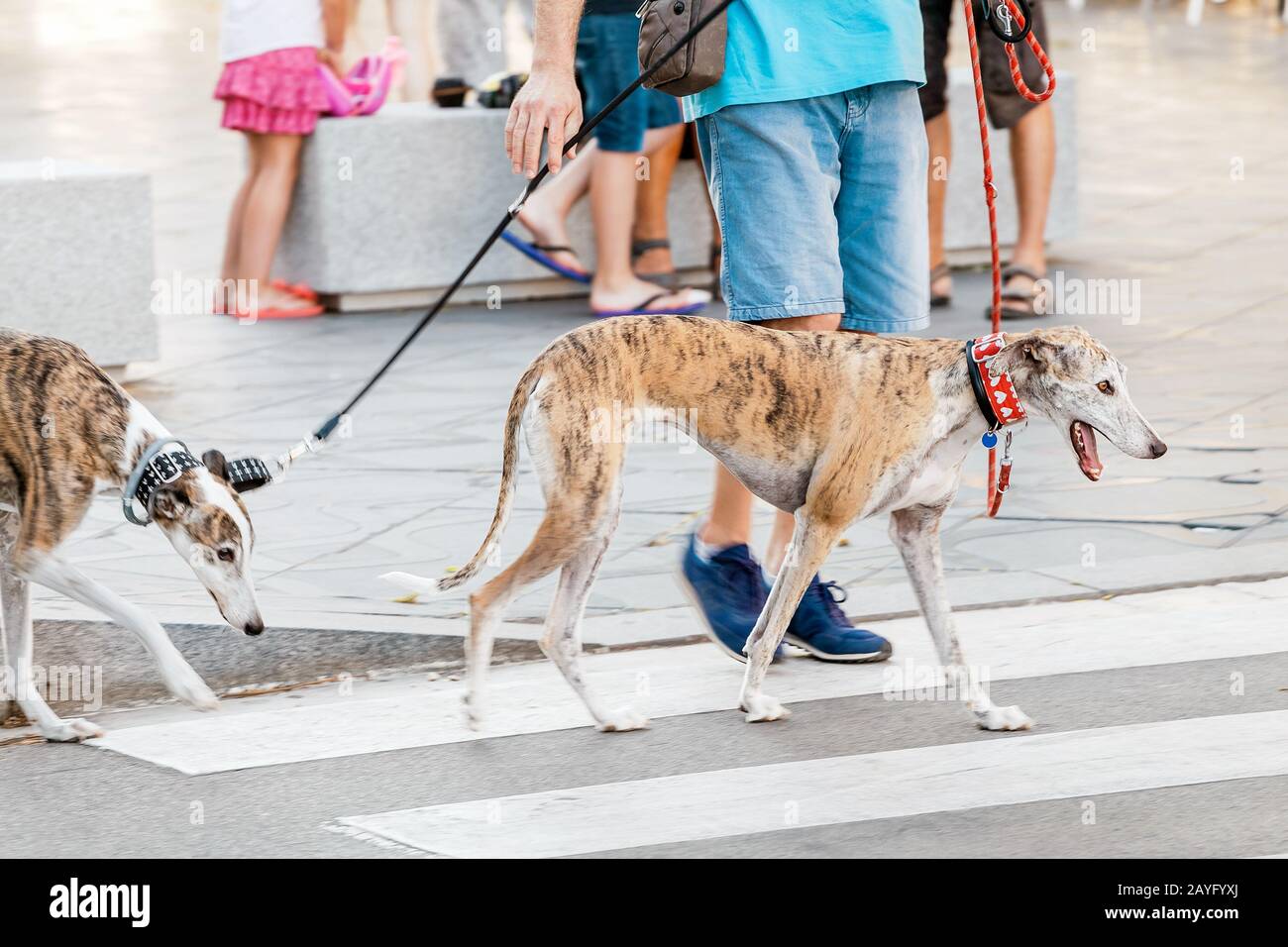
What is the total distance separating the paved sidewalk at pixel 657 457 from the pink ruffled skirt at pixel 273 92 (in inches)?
39.3

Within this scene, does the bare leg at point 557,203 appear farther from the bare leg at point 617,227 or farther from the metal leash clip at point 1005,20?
the metal leash clip at point 1005,20

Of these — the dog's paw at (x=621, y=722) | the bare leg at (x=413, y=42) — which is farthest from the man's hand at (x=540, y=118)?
the bare leg at (x=413, y=42)

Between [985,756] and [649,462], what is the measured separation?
2944mm

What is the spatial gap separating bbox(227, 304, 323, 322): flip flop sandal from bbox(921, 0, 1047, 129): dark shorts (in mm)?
3280

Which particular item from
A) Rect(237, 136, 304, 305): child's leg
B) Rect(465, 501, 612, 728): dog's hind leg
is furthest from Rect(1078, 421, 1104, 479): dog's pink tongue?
Rect(237, 136, 304, 305): child's leg

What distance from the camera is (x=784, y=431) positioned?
4.59 metres

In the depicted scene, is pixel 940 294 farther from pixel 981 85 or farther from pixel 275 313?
pixel 981 85

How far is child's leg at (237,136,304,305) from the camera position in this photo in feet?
32.3

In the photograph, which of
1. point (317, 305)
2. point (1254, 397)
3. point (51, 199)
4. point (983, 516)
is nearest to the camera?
point (983, 516)

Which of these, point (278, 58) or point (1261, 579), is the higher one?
point (278, 58)

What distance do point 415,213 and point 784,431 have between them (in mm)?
5902

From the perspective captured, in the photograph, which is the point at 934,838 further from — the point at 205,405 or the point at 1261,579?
the point at 205,405
